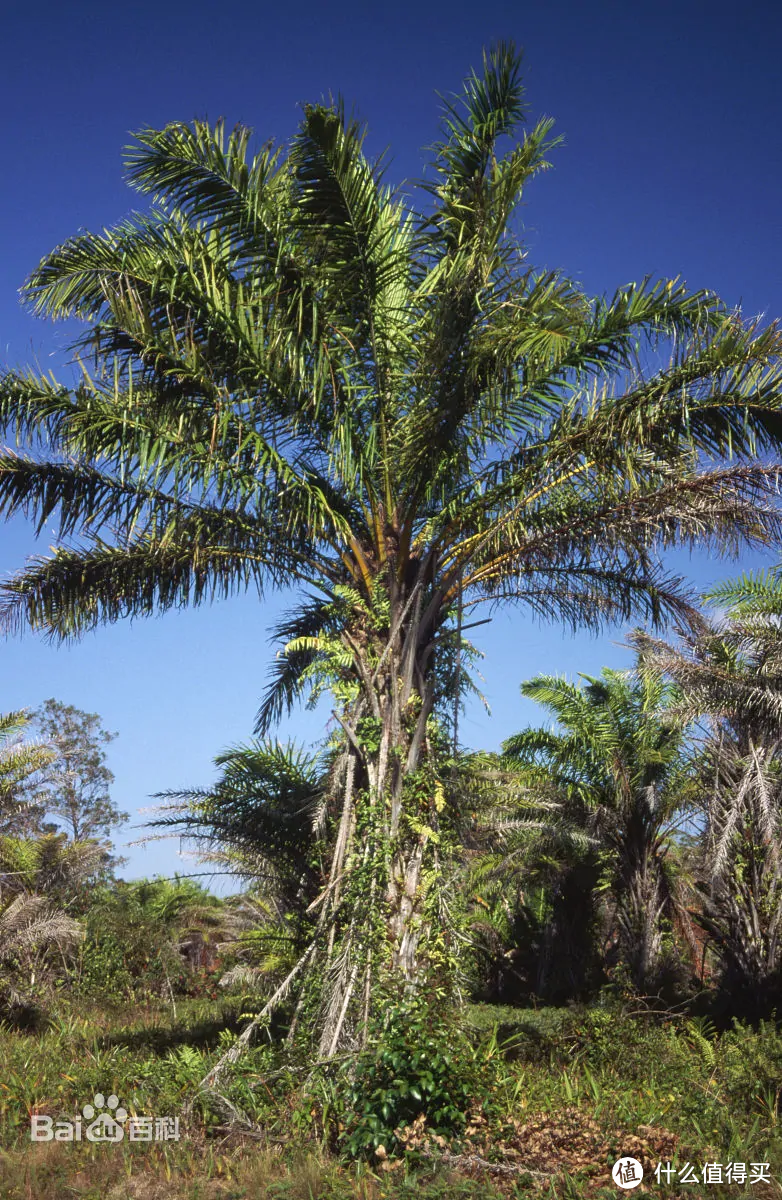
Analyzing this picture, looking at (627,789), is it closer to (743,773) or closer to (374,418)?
(743,773)

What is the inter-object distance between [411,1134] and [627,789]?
1112 centimetres

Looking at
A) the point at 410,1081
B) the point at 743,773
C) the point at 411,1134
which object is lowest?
the point at 411,1134

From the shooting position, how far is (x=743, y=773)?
43.8ft

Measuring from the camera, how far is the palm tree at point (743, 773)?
12922 mm

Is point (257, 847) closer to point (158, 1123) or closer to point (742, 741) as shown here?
point (158, 1123)

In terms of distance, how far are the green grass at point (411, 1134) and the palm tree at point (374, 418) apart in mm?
893

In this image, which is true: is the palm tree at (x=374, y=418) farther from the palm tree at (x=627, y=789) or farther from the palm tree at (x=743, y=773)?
the palm tree at (x=627, y=789)

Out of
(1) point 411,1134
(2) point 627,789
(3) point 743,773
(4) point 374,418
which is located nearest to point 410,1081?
(1) point 411,1134

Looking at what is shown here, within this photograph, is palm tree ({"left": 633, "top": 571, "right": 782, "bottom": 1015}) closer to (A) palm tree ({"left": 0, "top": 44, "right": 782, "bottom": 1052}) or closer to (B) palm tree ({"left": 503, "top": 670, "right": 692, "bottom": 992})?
(B) palm tree ({"left": 503, "top": 670, "right": 692, "bottom": 992})

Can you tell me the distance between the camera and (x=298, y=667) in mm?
12141

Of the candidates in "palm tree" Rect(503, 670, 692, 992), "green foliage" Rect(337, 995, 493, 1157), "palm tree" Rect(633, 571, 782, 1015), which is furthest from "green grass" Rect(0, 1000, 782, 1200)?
"palm tree" Rect(503, 670, 692, 992)

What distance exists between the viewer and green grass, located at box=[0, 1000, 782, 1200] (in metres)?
5.88

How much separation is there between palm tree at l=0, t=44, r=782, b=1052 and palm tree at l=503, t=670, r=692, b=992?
28.3ft

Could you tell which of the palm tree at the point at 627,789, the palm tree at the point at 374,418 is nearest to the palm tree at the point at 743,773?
the palm tree at the point at 627,789
